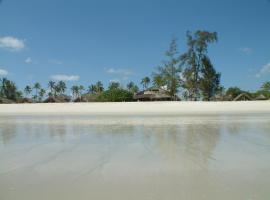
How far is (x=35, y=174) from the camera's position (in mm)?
4004

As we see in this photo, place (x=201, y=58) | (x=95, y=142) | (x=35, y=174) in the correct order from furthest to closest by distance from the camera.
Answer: (x=201, y=58) → (x=95, y=142) → (x=35, y=174)

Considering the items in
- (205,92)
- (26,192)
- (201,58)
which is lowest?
(26,192)

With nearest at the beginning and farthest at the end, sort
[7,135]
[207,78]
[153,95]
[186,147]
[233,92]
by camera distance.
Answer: [186,147] < [7,135] < [207,78] < [153,95] < [233,92]

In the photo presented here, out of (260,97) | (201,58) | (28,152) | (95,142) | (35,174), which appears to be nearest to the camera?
(35,174)

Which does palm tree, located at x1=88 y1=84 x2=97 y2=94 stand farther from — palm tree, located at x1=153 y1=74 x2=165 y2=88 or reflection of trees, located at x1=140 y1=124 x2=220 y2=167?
reflection of trees, located at x1=140 y1=124 x2=220 y2=167

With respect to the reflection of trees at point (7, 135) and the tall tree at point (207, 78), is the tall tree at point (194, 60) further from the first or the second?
the reflection of trees at point (7, 135)

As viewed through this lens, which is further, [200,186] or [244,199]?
[200,186]

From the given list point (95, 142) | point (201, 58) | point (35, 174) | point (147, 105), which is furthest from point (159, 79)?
point (35, 174)

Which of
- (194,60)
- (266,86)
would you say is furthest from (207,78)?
(266,86)

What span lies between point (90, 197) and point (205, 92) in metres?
41.1

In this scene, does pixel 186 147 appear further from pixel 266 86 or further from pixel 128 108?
pixel 266 86

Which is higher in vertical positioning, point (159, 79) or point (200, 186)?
point (159, 79)

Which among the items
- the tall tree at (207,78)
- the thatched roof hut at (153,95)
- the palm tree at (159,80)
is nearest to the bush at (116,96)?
the thatched roof hut at (153,95)

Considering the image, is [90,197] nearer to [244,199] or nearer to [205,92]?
[244,199]
